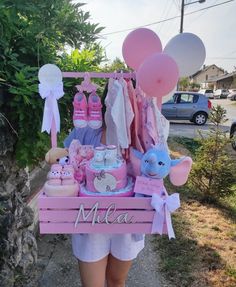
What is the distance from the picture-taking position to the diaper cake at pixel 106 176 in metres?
1.66

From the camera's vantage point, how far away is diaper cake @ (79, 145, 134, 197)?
5.43ft

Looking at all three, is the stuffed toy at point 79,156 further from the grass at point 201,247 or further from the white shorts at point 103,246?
the grass at point 201,247

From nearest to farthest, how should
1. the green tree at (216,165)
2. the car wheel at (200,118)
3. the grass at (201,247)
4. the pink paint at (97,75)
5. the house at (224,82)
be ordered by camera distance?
the pink paint at (97,75)
the grass at (201,247)
the green tree at (216,165)
the car wheel at (200,118)
the house at (224,82)

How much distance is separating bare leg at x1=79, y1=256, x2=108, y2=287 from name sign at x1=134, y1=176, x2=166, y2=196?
51 centimetres

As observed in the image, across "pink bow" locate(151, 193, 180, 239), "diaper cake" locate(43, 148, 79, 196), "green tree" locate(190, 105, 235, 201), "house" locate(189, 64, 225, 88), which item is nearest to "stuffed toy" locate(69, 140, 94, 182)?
"diaper cake" locate(43, 148, 79, 196)

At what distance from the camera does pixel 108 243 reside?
1.91 meters

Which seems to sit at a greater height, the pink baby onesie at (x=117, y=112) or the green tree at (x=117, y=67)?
the green tree at (x=117, y=67)

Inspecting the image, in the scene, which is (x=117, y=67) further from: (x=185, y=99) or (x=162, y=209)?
(x=185, y=99)

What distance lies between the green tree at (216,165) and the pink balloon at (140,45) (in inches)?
132

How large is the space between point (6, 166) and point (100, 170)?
0.94 meters

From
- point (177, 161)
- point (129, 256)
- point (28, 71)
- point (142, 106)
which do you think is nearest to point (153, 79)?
point (142, 106)

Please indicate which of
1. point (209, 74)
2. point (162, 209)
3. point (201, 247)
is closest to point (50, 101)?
point (162, 209)

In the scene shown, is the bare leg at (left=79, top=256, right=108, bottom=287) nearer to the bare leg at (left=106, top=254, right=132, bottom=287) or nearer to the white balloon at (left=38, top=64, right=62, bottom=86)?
the bare leg at (left=106, top=254, right=132, bottom=287)

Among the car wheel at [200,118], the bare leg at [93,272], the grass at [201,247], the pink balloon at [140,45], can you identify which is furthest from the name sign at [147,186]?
the car wheel at [200,118]
